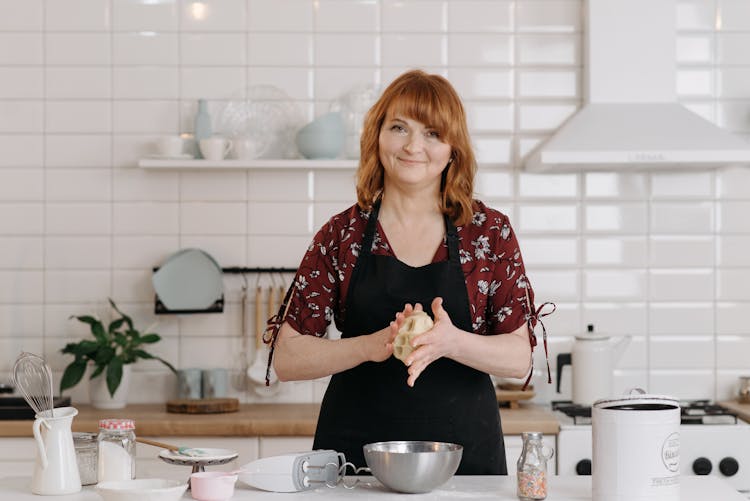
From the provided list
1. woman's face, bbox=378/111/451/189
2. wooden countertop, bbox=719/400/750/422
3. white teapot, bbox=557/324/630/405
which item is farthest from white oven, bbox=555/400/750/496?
woman's face, bbox=378/111/451/189

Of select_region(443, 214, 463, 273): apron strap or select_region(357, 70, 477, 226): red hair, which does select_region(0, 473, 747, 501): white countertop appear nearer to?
select_region(443, 214, 463, 273): apron strap

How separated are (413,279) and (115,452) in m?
0.78

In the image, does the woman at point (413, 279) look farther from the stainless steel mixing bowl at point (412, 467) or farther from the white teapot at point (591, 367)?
the white teapot at point (591, 367)

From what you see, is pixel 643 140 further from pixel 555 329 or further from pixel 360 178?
pixel 360 178

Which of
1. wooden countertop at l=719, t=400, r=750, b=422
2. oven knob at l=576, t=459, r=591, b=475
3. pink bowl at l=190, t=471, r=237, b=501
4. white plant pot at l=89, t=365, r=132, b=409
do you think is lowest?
oven knob at l=576, t=459, r=591, b=475

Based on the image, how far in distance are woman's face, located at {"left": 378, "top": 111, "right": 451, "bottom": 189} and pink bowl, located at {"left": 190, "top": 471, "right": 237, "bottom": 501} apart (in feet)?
2.58

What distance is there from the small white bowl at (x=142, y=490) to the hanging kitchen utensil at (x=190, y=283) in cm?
188

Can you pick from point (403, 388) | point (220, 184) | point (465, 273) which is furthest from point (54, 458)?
point (220, 184)

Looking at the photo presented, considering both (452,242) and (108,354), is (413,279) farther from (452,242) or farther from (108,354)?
(108,354)

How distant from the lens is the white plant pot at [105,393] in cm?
360

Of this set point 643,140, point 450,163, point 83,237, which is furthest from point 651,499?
point 83,237

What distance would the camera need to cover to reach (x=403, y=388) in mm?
2377

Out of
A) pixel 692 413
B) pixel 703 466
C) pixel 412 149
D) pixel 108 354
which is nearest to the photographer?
pixel 412 149

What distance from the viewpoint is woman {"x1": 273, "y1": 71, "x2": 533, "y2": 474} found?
232cm
